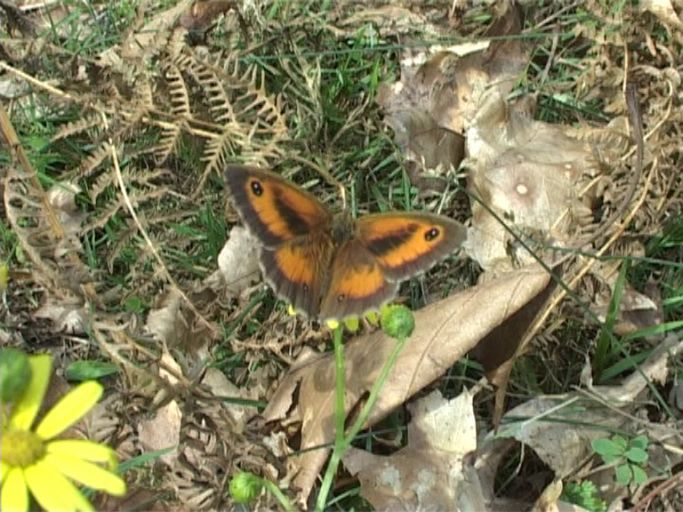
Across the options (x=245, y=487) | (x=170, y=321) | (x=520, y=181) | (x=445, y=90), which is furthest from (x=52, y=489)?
(x=445, y=90)

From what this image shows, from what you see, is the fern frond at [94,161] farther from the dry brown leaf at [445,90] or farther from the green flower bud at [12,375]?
the green flower bud at [12,375]

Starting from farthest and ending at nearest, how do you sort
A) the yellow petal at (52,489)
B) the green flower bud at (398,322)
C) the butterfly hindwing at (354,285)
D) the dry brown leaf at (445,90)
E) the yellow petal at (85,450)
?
the dry brown leaf at (445,90) < the butterfly hindwing at (354,285) < the green flower bud at (398,322) < the yellow petal at (85,450) < the yellow petal at (52,489)

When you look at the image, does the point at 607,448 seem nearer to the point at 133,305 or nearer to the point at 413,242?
the point at 413,242

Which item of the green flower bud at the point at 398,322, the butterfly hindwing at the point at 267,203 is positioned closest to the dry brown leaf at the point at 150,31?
the butterfly hindwing at the point at 267,203

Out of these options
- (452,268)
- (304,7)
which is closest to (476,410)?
(452,268)

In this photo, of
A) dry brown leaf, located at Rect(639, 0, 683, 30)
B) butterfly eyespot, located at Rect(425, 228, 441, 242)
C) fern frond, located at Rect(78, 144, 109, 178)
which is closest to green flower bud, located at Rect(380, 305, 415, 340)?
butterfly eyespot, located at Rect(425, 228, 441, 242)

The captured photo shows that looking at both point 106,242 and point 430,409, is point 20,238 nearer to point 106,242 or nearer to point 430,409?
point 106,242
